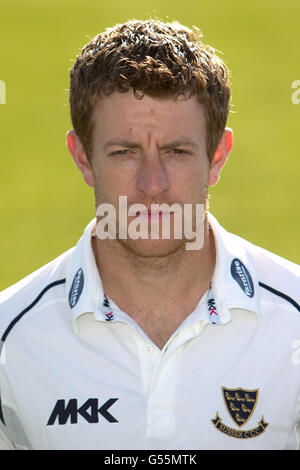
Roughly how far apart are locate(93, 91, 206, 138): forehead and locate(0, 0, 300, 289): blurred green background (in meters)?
4.60

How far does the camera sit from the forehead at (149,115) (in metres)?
4.18

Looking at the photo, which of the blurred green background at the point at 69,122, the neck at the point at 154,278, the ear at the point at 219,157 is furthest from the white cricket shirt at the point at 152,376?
the blurred green background at the point at 69,122

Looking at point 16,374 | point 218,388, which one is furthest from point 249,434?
point 16,374

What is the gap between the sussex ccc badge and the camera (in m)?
4.17

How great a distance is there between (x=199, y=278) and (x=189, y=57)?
904mm

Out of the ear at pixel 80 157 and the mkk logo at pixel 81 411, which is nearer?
the mkk logo at pixel 81 411

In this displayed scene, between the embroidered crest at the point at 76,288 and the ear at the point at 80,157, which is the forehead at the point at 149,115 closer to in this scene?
the ear at the point at 80,157

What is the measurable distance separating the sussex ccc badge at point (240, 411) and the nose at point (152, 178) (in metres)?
0.82

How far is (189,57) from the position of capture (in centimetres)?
433

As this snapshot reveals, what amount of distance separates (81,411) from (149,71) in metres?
1.36

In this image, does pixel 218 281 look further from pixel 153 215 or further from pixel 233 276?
pixel 153 215

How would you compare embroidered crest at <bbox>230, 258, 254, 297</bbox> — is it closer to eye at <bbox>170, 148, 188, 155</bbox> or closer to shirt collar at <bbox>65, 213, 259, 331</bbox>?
shirt collar at <bbox>65, 213, 259, 331</bbox>

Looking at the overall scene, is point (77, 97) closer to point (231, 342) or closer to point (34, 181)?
point (231, 342)

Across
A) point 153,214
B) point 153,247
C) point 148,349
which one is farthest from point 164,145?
point 148,349
